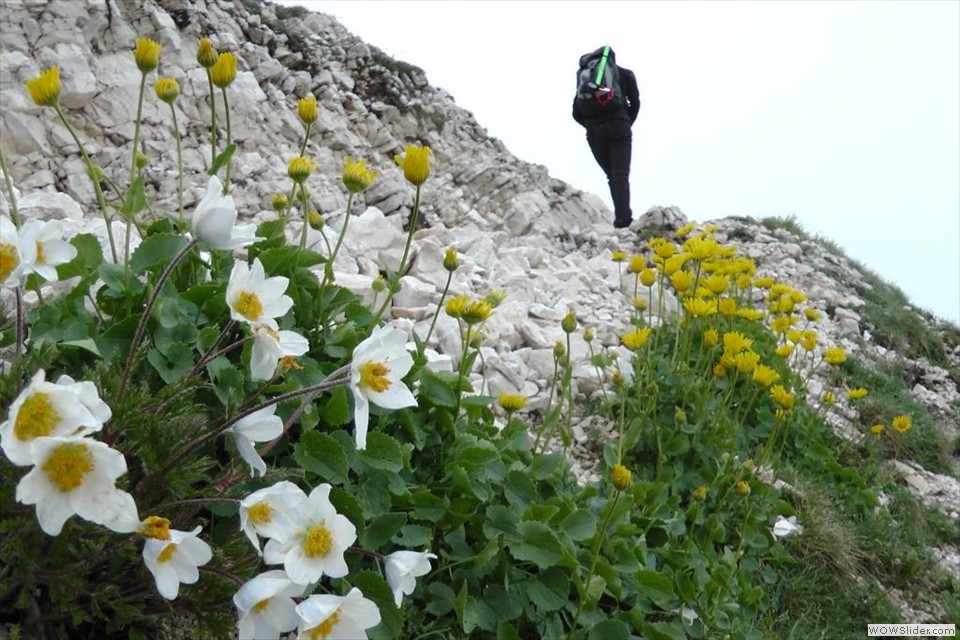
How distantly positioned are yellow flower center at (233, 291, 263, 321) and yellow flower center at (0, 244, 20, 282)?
359 mm

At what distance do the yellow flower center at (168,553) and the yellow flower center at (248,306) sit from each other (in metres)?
0.44

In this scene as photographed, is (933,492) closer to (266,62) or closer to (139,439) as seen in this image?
(139,439)

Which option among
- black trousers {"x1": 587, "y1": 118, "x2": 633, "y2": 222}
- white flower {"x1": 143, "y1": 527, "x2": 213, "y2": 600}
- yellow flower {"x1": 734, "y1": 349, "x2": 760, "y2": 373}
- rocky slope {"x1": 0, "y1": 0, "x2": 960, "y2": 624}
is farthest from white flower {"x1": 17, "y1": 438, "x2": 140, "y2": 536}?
black trousers {"x1": 587, "y1": 118, "x2": 633, "y2": 222}

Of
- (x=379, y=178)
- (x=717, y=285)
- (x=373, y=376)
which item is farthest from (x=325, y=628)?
(x=379, y=178)

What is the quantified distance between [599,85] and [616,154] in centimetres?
79

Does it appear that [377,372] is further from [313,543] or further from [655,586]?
[655,586]

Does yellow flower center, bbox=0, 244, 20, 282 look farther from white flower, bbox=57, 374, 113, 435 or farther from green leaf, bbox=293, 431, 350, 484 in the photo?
green leaf, bbox=293, 431, 350, 484

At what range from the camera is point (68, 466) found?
973 mm

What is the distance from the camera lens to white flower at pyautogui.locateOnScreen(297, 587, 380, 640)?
1161 millimetres

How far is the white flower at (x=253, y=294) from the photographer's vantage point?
138 centimetres

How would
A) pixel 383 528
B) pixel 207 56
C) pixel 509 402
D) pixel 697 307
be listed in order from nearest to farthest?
pixel 383 528 → pixel 207 56 → pixel 509 402 → pixel 697 307

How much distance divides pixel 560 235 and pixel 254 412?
7.08 m

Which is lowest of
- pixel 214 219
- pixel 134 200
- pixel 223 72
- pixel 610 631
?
pixel 610 631

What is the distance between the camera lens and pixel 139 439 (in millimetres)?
1225
